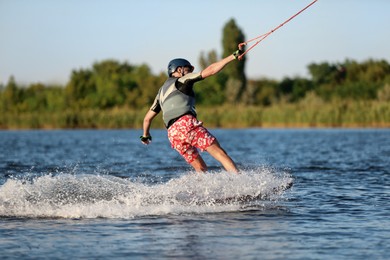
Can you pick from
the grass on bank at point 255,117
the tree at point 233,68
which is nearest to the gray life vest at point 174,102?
the grass on bank at point 255,117

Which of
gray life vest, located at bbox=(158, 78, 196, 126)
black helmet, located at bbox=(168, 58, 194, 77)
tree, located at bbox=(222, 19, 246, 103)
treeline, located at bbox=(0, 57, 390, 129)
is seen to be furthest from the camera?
tree, located at bbox=(222, 19, 246, 103)

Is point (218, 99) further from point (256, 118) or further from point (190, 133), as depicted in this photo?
point (190, 133)

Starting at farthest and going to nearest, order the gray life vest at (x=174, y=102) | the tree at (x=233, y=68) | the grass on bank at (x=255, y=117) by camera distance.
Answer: the tree at (x=233, y=68) → the grass on bank at (x=255, y=117) → the gray life vest at (x=174, y=102)

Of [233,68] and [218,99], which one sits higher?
[233,68]

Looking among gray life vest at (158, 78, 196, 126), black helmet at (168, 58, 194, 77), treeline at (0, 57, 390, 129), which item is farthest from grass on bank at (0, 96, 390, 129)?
gray life vest at (158, 78, 196, 126)

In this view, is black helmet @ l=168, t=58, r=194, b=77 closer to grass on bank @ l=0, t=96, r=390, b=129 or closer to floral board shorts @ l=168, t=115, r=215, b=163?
floral board shorts @ l=168, t=115, r=215, b=163

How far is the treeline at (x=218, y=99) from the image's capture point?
157 feet

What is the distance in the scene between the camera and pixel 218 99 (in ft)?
262

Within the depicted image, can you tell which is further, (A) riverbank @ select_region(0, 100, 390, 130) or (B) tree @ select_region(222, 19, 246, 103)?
(B) tree @ select_region(222, 19, 246, 103)

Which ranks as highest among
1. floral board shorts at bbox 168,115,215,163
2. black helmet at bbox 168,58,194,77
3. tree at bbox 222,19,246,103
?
tree at bbox 222,19,246,103

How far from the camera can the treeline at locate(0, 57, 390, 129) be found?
47.8 metres

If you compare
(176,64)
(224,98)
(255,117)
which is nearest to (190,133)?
(176,64)

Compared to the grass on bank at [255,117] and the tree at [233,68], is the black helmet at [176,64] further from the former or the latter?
the tree at [233,68]

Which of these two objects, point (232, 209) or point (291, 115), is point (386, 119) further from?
point (232, 209)
